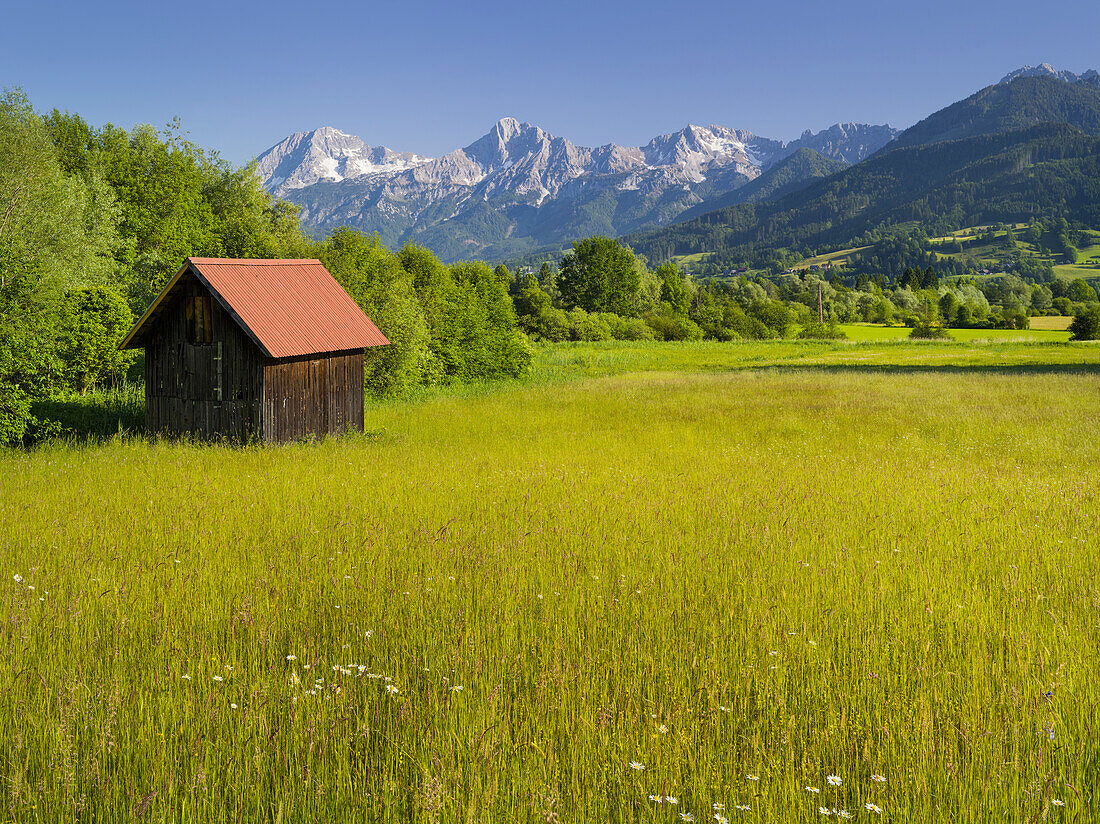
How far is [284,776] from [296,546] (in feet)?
16.4

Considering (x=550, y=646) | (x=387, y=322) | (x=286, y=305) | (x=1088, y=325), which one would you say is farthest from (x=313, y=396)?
(x=1088, y=325)

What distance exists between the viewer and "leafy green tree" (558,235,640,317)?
10056 cm

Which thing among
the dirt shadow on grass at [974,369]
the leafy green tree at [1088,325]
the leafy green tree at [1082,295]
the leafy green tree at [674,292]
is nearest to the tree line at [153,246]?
the dirt shadow on grass at [974,369]

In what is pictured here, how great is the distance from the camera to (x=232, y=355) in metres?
19.2

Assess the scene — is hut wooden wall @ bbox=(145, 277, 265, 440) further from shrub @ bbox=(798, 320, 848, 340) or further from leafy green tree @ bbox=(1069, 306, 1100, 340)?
shrub @ bbox=(798, 320, 848, 340)

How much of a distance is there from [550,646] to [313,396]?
17592mm

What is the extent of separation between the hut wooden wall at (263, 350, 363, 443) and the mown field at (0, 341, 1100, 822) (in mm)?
6145

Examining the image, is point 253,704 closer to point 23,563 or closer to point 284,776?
point 284,776

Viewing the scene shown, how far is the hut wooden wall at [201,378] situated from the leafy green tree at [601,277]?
8424 cm

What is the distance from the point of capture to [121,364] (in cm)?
2989

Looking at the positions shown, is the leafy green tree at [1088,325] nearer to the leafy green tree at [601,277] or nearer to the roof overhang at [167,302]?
the leafy green tree at [601,277]

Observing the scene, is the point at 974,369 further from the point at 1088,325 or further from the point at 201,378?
the point at 1088,325

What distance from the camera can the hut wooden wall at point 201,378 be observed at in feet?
62.3

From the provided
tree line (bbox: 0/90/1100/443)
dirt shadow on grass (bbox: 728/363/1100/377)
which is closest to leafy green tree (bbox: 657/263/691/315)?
tree line (bbox: 0/90/1100/443)
